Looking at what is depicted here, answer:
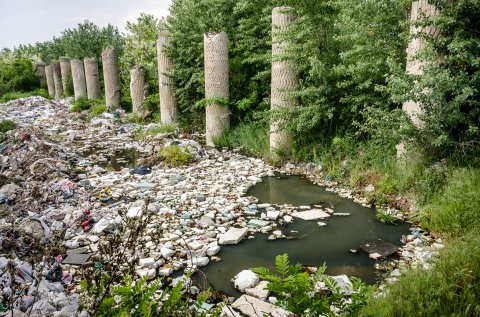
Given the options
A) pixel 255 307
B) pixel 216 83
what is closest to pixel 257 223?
pixel 255 307

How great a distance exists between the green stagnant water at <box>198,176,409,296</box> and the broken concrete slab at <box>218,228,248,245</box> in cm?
6

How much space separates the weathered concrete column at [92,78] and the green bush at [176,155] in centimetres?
979

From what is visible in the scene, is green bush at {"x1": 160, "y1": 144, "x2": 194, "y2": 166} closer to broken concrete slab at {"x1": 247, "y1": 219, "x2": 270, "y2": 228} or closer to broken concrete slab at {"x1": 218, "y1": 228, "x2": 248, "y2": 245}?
broken concrete slab at {"x1": 247, "y1": 219, "x2": 270, "y2": 228}

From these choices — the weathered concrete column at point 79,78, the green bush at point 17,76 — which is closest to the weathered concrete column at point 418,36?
the weathered concrete column at point 79,78

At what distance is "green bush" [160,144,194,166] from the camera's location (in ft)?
23.9

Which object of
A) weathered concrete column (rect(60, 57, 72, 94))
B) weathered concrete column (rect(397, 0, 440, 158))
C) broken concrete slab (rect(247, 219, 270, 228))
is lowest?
broken concrete slab (rect(247, 219, 270, 228))

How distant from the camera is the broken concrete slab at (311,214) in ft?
15.7

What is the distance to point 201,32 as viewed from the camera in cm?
907

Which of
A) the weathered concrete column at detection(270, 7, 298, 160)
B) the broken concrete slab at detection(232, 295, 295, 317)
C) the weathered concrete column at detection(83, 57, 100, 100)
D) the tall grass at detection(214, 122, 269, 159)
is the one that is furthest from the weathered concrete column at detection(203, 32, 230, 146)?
the weathered concrete column at detection(83, 57, 100, 100)

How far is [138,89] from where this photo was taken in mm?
12086

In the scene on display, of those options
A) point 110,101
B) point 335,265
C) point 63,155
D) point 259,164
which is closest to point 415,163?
point 335,265

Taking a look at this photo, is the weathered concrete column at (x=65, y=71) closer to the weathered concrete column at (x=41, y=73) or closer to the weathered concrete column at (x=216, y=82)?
the weathered concrete column at (x=41, y=73)

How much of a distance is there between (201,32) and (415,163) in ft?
20.1

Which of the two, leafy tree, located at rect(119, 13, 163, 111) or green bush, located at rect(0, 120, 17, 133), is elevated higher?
leafy tree, located at rect(119, 13, 163, 111)
